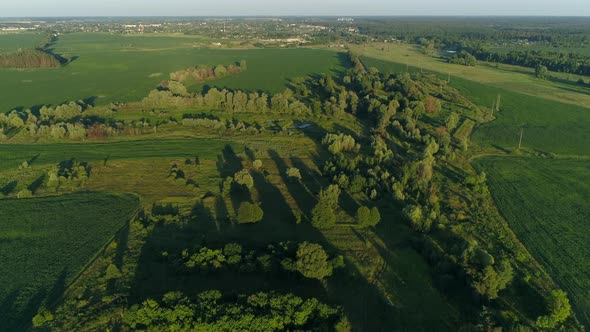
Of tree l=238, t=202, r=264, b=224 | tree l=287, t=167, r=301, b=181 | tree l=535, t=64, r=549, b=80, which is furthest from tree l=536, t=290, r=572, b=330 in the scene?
tree l=535, t=64, r=549, b=80

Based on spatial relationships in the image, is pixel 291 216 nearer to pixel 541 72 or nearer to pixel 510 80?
pixel 510 80

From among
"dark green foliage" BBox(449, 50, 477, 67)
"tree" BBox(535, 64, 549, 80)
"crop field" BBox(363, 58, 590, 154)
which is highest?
"dark green foliage" BBox(449, 50, 477, 67)

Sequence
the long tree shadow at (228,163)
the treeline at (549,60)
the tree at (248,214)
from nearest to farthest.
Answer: the tree at (248,214) < the long tree shadow at (228,163) < the treeline at (549,60)

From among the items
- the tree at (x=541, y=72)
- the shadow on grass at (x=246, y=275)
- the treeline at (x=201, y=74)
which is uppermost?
the tree at (x=541, y=72)

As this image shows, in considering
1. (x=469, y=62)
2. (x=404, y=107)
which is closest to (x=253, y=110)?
(x=404, y=107)

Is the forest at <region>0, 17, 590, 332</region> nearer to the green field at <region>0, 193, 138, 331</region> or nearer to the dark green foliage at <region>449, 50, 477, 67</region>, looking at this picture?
the green field at <region>0, 193, 138, 331</region>

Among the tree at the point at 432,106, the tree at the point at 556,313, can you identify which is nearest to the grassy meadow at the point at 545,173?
the tree at the point at 556,313

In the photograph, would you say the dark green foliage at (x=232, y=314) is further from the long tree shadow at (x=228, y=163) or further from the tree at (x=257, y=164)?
the tree at (x=257, y=164)

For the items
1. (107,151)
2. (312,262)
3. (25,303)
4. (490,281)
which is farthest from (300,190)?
(107,151)
